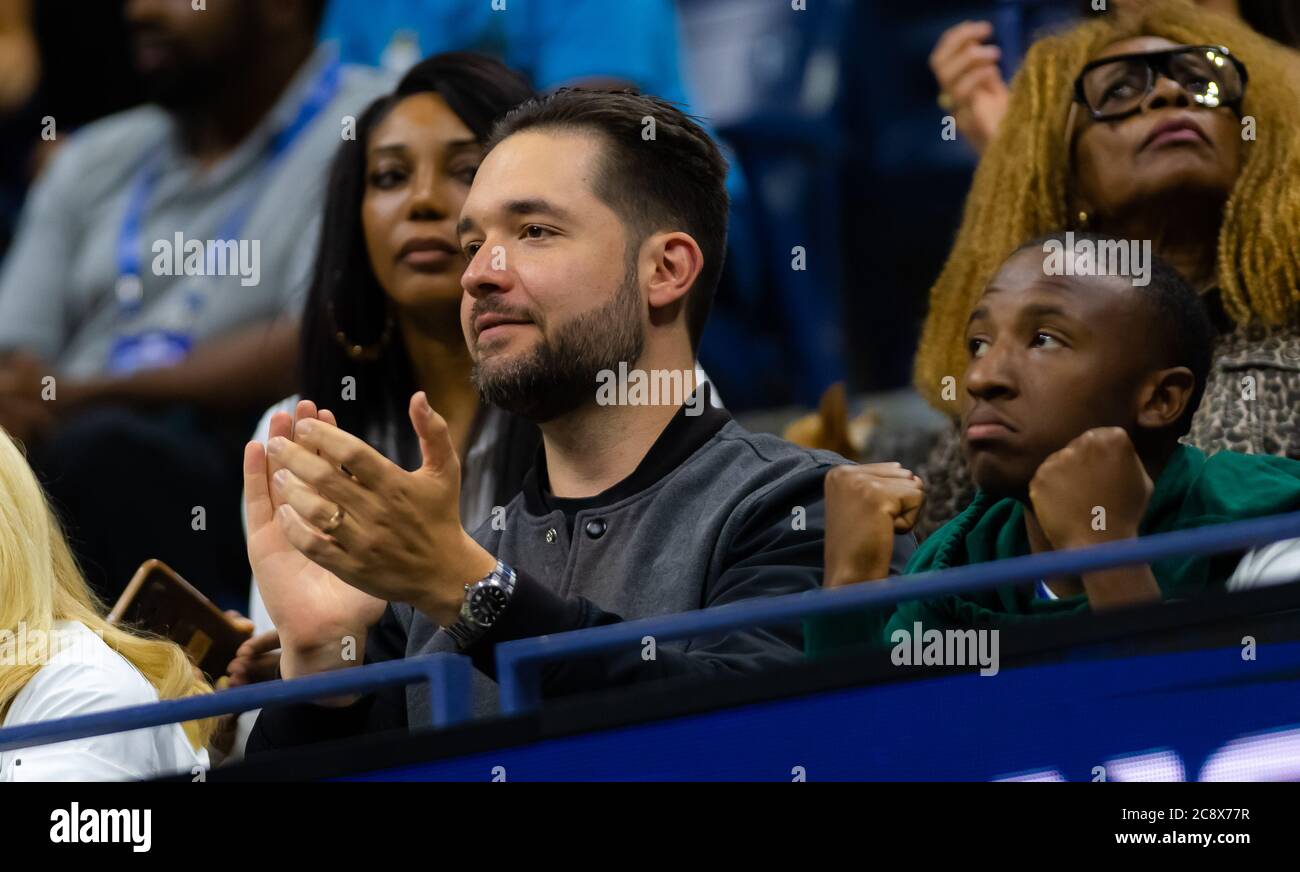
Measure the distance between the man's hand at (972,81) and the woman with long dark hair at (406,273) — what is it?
85 cm

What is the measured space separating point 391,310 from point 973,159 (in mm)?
1441

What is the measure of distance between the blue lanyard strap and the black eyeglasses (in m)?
2.18

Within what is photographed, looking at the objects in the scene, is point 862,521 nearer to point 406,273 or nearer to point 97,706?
point 97,706

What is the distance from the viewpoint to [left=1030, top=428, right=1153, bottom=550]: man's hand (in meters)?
2.63

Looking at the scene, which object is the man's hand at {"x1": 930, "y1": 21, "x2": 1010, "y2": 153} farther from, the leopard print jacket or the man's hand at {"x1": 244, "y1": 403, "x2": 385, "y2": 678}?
the man's hand at {"x1": 244, "y1": 403, "x2": 385, "y2": 678}

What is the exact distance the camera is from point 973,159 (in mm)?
4566

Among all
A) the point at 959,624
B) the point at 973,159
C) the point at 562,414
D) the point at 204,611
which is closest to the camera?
the point at 959,624

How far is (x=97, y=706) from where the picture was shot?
2.77m

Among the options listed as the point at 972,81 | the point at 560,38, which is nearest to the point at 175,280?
the point at 560,38

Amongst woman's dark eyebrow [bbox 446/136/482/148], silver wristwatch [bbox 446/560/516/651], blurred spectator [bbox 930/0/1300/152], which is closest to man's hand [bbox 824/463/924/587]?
silver wristwatch [bbox 446/560/516/651]

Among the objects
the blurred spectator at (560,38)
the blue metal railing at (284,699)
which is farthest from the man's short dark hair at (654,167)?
the blurred spectator at (560,38)

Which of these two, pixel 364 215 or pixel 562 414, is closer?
pixel 562 414
